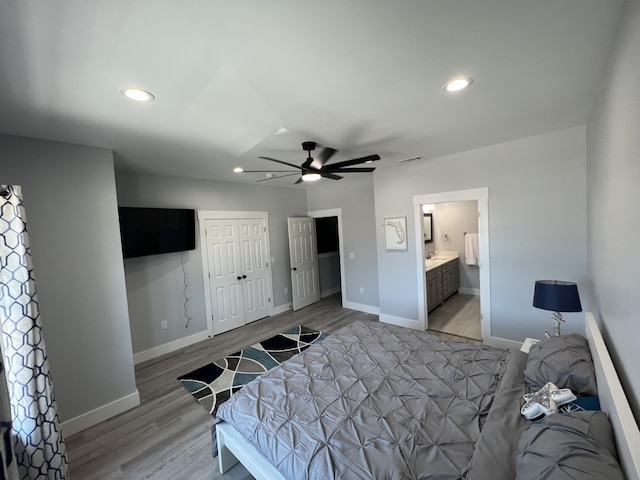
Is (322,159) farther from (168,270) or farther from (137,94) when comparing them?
(168,270)

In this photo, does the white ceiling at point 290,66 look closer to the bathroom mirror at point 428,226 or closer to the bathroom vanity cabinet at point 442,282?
the bathroom vanity cabinet at point 442,282

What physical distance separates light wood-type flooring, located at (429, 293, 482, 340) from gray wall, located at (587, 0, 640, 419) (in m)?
2.39

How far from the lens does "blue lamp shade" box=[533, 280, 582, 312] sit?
216 cm

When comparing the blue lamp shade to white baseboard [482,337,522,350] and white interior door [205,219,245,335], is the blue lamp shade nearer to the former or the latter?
white baseboard [482,337,522,350]

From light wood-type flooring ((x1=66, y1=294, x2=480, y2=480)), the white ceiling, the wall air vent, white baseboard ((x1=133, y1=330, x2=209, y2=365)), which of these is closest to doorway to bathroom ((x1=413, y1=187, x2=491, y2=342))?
the wall air vent

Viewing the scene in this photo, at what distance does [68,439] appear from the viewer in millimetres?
2359

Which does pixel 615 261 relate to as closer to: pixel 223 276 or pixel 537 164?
pixel 537 164

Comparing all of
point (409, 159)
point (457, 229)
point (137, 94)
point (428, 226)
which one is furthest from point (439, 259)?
point (137, 94)

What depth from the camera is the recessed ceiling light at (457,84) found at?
1.68 metres

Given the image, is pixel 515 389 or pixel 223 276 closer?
pixel 515 389

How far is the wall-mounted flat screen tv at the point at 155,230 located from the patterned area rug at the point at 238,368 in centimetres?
171

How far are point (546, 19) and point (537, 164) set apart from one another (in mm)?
2292

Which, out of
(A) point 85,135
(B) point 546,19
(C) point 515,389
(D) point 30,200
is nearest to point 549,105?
(B) point 546,19

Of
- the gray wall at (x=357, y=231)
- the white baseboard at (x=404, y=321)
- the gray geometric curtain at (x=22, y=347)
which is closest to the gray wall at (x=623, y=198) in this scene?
the white baseboard at (x=404, y=321)
